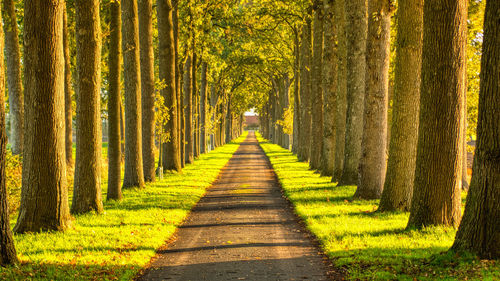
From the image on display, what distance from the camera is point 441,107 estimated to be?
947 cm

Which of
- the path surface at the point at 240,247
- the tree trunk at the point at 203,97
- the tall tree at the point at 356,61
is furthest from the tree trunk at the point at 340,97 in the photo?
the tree trunk at the point at 203,97

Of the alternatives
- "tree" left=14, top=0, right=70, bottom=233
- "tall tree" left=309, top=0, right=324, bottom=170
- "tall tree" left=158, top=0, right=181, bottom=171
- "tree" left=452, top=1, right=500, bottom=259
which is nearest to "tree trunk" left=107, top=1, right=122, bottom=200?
"tree" left=14, top=0, right=70, bottom=233

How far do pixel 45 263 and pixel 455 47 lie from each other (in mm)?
8451

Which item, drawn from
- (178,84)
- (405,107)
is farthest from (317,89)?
(405,107)

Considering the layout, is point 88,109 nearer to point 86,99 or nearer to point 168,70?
point 86,99

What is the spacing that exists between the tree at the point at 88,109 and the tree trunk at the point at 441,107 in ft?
27.1

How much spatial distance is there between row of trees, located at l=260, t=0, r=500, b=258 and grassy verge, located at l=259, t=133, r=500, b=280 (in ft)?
1.24

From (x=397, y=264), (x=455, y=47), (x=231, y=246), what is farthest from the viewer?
(x=231, y=246)

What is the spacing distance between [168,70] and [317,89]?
8.43 metres

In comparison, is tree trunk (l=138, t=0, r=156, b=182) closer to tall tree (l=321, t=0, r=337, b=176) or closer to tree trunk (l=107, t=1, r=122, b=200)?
tree trunk (l=107, t=1, r=122, b=200)

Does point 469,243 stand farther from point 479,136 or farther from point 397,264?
point 479,136

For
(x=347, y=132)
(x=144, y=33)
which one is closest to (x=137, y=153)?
(x=144, y=33)

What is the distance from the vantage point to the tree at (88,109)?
12.5 m

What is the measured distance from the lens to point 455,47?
927 centimetres
